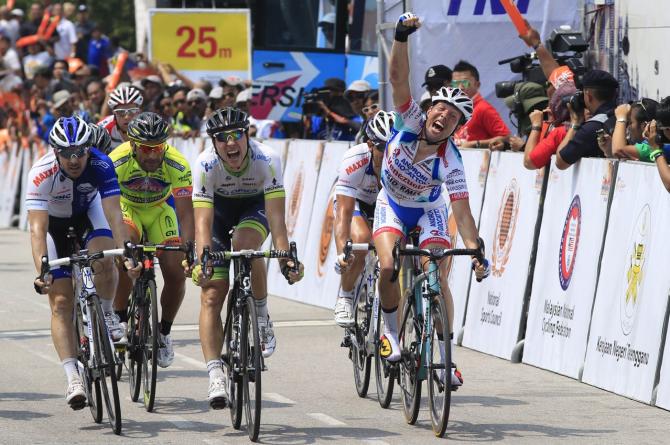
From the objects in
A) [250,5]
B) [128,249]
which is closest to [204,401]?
[128,249]

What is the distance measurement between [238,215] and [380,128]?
1.24 meters

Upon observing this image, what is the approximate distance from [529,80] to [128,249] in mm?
5989

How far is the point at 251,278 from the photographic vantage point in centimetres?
997

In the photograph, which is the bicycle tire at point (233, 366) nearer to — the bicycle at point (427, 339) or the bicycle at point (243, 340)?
the bicycle at point (243, 340)

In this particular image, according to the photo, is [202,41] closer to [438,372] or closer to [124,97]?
[124,97]

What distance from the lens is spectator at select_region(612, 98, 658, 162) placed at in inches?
448

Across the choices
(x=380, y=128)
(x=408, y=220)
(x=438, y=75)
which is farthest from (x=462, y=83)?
(x=408, y=220)

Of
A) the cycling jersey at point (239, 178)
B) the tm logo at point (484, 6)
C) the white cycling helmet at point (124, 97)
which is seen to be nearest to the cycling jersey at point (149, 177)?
the cycling jersey at point (239, 178)

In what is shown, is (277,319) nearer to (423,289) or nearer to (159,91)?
(423,289)

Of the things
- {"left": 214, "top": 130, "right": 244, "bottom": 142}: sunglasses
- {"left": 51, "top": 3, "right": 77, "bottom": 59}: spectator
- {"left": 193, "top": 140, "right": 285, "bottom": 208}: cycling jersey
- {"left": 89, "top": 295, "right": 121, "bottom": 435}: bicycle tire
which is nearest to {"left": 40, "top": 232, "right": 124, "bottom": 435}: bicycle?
{"left": 89, "top": 295, "right": 121, "bottom": 435}: bicycle tire

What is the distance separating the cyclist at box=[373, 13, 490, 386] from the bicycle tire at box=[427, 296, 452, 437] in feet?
1.11

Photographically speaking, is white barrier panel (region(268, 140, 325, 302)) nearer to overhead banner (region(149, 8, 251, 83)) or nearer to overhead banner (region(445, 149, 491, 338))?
overhead banner (region(445, 149, 491, 338))

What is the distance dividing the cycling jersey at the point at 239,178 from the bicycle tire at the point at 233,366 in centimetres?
70

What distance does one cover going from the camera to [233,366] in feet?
30.7
